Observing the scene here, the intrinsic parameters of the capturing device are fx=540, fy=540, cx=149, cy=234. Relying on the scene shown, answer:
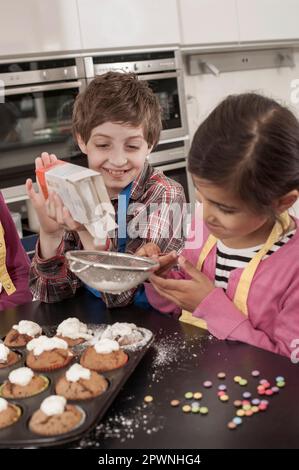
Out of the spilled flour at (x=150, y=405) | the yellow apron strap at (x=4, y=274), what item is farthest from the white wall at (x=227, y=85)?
the spilled flour at (x=150, y=405)

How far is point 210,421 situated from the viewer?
0.77m

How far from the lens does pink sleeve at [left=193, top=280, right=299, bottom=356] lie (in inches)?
40.9

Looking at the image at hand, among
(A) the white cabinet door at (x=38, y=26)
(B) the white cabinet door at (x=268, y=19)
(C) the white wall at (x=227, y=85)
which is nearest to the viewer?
(A) the white cabinet door at (x=38, y=26)

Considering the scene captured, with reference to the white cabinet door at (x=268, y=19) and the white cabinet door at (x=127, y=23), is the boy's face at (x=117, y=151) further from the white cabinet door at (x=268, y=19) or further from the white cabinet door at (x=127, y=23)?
the white cabinet door at (x=268, y=19)

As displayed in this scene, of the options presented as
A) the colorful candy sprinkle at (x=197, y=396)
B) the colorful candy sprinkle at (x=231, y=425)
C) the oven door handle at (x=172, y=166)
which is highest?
the colorful candy sprinkle at (x=231, y=425)

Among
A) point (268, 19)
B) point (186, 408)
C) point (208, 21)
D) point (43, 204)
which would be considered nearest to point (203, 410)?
point (186, 408)

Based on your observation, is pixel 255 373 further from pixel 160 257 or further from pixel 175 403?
pixel 160 257

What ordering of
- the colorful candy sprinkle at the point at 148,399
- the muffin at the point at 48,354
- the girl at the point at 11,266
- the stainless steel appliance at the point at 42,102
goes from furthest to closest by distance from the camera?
1. the stainless steel appliance at the point at 42,102
2. the girl at the point at 11,266
3. the muffin at the point at 48,354
4. the colorful candy sprinkle at the point at 148,399

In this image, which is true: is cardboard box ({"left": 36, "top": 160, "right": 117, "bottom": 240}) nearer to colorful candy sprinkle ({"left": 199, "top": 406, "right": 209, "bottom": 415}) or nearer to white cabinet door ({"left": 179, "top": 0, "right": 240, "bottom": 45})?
colorful candy sprinkle ({"left": 199, "top": 406, "right": 209, "bottom": 415})

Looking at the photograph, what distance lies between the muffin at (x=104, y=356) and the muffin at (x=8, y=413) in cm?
16

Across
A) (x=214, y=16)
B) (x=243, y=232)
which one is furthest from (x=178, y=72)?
(x=243, y=232)

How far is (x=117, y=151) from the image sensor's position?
1.41m

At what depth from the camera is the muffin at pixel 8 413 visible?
79 centimetres

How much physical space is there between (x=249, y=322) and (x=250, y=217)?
21 cm
